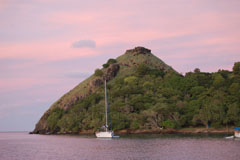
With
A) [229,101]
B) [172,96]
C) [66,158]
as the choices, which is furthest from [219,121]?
[66,158]

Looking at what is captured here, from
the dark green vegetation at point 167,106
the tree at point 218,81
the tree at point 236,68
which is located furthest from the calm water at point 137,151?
the tree at point 236,68

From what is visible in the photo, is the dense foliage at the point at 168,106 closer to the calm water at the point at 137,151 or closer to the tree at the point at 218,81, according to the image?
the tree at the point at 218,81

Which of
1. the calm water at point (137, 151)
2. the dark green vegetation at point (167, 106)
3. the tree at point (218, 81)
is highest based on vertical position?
the tree at point (218, 81)

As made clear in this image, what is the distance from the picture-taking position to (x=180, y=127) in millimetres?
151500

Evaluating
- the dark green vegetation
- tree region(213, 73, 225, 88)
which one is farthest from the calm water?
tree region(213, 73, 225, 88)

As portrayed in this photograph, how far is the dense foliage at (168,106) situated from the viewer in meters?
143

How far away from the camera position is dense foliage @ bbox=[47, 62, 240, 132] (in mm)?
143000

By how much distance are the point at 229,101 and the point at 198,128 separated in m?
16.9

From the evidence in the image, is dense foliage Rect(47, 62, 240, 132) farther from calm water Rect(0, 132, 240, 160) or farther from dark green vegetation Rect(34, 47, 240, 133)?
calm water Rect(0, 132, 240, 160)

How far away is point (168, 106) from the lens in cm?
15362

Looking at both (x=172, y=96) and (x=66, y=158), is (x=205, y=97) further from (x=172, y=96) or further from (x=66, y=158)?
(x=66, y=158)

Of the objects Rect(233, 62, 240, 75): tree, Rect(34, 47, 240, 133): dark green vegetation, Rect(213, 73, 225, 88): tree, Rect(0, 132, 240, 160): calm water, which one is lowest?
Rect(0, 132, 240, 160): calm water

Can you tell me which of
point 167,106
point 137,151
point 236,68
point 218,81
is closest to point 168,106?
point 167,106

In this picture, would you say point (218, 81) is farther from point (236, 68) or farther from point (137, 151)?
point (137, 151)
